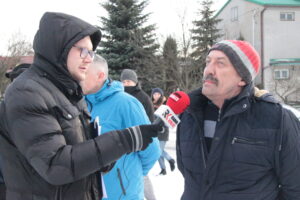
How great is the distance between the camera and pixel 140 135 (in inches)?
64.2

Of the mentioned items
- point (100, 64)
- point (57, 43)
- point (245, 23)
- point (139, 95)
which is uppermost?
point (245, 23)

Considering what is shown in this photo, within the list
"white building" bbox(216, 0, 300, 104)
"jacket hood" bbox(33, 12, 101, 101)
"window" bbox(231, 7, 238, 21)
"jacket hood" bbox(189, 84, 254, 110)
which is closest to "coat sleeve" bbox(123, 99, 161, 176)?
"jacket hood" bbox(189, 84, 254, 110)

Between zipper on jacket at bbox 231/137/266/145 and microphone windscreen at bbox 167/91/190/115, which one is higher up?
microphone windscreen at bbox 167/91/190/115

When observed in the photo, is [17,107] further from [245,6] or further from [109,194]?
[245,6]

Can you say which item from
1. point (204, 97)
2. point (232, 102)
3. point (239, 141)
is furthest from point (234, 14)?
point (239, 141)

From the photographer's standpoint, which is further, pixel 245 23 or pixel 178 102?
pixel 245 23

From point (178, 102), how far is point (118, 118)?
0.95 metres

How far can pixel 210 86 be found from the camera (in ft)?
6.81

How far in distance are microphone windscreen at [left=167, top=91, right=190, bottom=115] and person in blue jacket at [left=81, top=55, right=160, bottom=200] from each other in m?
0.81

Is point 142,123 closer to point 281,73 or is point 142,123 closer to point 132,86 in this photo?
point 132,86

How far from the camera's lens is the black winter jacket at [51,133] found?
1.38 m

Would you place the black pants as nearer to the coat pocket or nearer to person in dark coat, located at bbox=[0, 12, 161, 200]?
person in dark coat, located at bbox=[0, 12, 161, 200]

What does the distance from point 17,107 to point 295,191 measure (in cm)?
170

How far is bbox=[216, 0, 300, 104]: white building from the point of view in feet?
83.8
